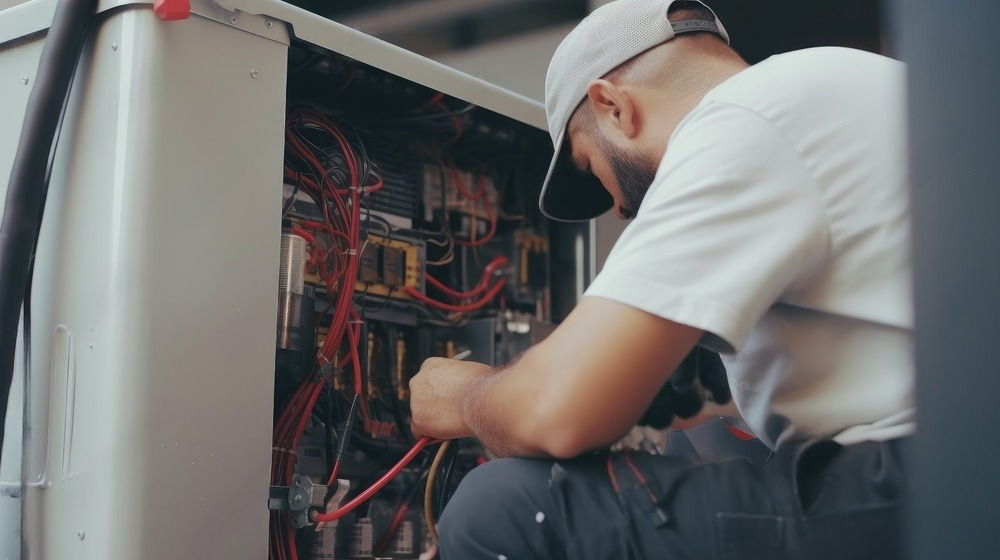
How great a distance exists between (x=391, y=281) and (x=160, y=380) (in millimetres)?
564

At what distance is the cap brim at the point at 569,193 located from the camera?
1421 mm

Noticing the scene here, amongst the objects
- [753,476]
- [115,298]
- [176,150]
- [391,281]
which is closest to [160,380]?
[115,298]

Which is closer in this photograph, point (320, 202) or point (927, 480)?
point (927, 480)

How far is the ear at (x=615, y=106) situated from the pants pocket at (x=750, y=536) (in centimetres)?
53

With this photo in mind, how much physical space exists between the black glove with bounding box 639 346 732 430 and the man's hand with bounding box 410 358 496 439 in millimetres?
566

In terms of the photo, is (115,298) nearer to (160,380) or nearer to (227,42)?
(160,380)

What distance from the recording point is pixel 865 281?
3.05ft

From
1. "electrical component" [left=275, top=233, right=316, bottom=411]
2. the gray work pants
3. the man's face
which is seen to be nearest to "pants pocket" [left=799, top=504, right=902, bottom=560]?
the gray work pants

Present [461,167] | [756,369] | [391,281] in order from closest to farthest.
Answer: [756,369]
[391,281]
[461,167]

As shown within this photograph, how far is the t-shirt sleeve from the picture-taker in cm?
87

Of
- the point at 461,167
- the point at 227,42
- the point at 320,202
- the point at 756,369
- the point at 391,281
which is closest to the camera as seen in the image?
the point at 756,369

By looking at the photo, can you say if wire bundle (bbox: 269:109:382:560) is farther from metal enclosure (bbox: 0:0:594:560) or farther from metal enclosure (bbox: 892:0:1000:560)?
metal enclosure (bbox: 892:0:1000:560)

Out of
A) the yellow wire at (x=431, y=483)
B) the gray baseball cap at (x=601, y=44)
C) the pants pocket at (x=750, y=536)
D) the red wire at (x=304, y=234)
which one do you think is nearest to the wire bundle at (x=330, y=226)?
the red wire at (x=304, y=234)

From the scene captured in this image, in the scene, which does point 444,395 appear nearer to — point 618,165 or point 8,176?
point 618,165
